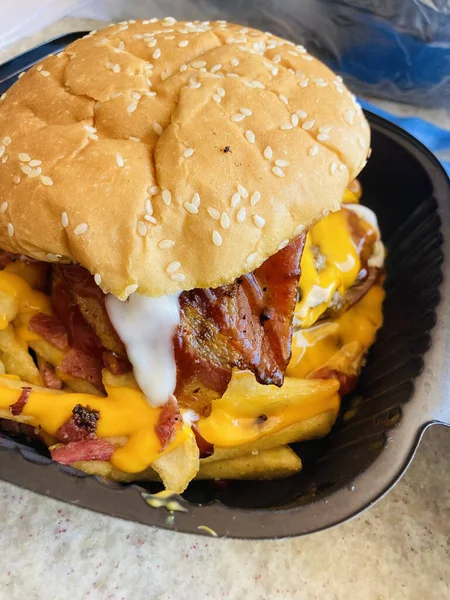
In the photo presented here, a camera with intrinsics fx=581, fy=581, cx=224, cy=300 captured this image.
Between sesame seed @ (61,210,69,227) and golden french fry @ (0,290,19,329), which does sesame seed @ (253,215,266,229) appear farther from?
golden french fry @ (0,290,19,329)

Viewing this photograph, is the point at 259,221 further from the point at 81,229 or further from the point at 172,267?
the point at 81,229

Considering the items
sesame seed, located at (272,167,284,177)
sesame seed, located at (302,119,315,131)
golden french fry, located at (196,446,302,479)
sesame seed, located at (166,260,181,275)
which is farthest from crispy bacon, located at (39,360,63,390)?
sesame seed, located at (302,119,315,131)

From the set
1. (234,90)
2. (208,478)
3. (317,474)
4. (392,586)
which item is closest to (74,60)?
(234,90)

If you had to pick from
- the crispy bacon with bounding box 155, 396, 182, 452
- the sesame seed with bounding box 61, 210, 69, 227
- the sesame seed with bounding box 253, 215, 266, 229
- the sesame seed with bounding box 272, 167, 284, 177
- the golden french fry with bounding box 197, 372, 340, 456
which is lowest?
the golden french fry with bounding box 197, 372, 340, 456

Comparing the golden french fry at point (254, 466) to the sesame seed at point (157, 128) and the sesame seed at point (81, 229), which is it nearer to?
the sesame seed at point (81, 229)

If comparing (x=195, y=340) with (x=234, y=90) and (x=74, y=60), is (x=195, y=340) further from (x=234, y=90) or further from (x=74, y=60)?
(x=74, y=60)

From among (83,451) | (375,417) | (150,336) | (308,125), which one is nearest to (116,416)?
(83,451)
